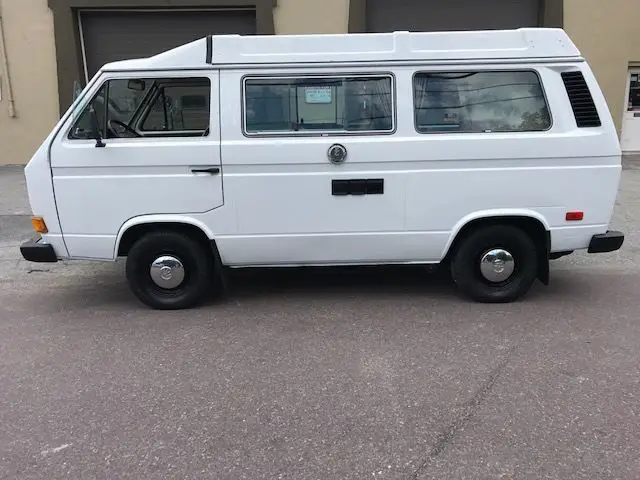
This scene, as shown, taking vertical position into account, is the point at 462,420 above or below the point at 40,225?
below

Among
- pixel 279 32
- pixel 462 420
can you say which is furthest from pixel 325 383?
pixel 279 32

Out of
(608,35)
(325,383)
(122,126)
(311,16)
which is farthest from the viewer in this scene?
(608,35)

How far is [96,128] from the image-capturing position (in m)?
4.53

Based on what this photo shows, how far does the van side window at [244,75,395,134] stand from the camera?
4652mm

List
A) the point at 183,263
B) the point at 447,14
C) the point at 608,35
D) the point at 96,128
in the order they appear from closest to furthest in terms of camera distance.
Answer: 1. the point at 96,128
2. the point at 183,263
3. the point at 447,14
4. the point at 608,35

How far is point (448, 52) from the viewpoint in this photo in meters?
4.64

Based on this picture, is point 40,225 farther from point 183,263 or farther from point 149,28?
point 149,28

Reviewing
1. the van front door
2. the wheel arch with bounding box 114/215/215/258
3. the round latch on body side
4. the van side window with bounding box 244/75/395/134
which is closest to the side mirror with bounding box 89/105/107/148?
the van front door

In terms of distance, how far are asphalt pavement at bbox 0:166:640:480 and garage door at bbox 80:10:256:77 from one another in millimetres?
7904

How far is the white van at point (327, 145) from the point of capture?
15.1 ft

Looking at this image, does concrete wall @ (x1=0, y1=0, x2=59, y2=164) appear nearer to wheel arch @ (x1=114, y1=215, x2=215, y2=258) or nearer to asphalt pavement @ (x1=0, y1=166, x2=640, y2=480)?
asphalt pavement @ (x1=0, y1=166, x2=640, y2=480)

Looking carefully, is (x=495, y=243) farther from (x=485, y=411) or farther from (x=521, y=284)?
(x=485, y=411)

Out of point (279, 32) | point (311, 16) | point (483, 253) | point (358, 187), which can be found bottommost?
point (483, 253)

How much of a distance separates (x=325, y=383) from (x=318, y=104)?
2.32 m
